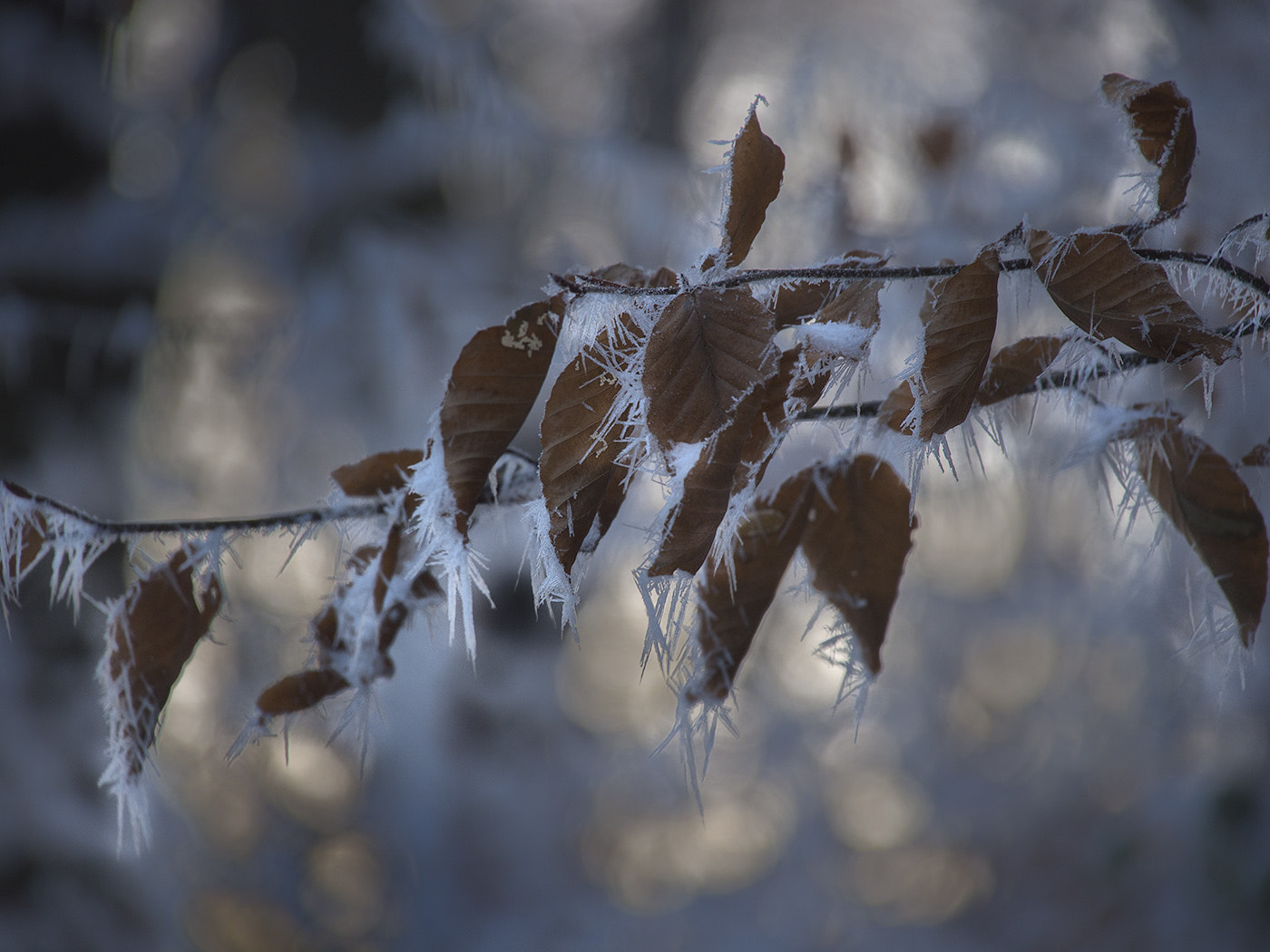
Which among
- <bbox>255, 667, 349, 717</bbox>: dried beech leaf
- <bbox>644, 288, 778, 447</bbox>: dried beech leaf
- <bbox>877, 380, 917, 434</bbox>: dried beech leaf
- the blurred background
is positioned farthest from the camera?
Result: the blurred background

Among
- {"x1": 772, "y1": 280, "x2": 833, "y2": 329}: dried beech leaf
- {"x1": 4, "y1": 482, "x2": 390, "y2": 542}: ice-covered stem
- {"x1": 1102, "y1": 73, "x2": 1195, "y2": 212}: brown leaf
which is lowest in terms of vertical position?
{"x1": 772, "y1": 280, "x2": 833, "y2": 329}: dried beech leaf

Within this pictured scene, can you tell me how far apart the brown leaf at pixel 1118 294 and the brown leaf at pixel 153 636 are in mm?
510

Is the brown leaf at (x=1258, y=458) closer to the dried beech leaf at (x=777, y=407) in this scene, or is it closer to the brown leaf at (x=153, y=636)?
the dried beech leaf at (x=777, y=407)

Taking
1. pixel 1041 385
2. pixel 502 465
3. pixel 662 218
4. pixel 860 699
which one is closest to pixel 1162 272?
pixel 1041 385

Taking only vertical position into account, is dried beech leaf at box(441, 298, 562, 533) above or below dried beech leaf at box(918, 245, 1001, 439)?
above

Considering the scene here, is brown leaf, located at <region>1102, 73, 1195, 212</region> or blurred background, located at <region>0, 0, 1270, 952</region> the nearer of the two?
brown leaf, located at <region>1102, 73, 1195, 212</region>

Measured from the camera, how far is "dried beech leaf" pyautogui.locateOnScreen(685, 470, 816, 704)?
38 centimetres

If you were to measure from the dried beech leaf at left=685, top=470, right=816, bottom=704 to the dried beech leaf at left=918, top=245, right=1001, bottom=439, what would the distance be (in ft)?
0.39

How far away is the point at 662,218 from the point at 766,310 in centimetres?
183

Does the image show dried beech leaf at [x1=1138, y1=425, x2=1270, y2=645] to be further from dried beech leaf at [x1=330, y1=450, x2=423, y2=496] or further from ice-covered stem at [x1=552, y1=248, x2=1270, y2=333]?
dried beech leaf at [x1=330, y1=450, x2=423, y2=496]

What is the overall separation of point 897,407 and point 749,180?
16 cm

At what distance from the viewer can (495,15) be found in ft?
6.55

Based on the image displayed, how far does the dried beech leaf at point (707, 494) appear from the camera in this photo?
28 cm

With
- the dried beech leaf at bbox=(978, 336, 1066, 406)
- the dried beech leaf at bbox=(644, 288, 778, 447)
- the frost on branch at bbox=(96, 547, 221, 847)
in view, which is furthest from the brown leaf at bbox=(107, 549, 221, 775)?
the dried beech leaf at bbox=(978, 336, 1066, 406)
